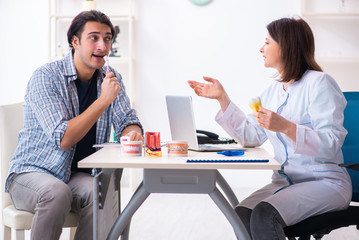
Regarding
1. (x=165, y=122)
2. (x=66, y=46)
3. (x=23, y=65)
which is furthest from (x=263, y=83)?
(x=23, y=65)

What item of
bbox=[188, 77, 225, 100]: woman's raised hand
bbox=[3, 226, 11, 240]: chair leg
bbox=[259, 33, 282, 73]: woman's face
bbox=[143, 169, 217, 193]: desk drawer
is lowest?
bbox=[3, 226, 11, 240]: chair leg

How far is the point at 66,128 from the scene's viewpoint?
186cm

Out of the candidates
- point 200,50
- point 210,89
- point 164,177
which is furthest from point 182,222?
point 200,50

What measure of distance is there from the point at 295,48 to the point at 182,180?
0.74 m

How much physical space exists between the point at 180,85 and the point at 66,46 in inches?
45.8

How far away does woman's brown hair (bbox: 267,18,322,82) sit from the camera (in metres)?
1.89

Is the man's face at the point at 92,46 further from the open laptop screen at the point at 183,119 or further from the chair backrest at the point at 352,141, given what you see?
the chair backrest at the point at 352,141

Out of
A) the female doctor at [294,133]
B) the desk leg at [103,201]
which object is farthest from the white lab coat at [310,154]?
the desk leg at [103,201]

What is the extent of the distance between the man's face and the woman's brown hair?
0.82 metres

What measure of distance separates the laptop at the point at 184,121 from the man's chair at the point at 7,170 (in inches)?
21.1

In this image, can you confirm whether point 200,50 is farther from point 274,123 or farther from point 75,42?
point 274,123

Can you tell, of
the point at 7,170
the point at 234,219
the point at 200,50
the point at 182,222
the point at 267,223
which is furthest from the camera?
the point at 200,50

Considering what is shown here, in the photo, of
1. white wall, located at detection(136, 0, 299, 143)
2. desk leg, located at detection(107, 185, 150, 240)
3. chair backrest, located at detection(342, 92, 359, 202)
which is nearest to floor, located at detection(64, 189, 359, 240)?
white wall, located at detection(136, 0, 299, 143)

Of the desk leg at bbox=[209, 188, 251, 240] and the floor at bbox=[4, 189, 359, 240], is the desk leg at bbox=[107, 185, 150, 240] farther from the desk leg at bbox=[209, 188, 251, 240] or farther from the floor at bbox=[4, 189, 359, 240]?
the floor at bbox=[4, 189, 359, 240]
